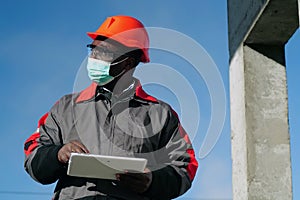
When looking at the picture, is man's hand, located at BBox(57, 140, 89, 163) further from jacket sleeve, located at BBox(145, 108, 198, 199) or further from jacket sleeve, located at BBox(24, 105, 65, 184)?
jacket sleeve, located at BBox(145, 108, 198, 199)

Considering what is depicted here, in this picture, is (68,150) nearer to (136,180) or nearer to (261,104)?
(136,180)

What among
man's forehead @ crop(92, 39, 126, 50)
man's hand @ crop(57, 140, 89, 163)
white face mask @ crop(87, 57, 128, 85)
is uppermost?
man's forehead @ crop(92, 39, 126, 50)

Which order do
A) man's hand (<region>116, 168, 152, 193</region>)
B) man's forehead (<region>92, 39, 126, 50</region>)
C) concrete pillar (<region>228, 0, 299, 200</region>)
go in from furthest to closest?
concrete pillar (<region>228, 0, 299, 200</region>), man's forehead (<region>92, 39, 126, 50</region>), man's hand (<region>116, 168, 152, 193</region>)

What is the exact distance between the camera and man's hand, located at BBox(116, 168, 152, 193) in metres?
2.99

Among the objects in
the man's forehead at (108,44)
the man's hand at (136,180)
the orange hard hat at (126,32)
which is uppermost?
the orange hard hat at (126,32)

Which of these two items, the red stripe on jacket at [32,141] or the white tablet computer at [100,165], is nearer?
the white tablet computer at [100,165]

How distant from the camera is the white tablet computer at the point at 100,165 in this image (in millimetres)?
2861

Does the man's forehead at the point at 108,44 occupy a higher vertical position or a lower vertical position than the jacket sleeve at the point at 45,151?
higher

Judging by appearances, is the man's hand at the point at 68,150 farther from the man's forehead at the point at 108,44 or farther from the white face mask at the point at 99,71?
the man's forehead at the point at 108,44

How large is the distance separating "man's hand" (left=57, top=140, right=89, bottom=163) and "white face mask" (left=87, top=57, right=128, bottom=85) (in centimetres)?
43

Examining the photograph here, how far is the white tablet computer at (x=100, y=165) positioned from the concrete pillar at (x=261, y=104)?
4.92 feet

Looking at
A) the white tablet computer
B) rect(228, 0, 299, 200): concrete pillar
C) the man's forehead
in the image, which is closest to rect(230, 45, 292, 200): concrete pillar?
rect(228, 0, 299, 200): concrete pillar

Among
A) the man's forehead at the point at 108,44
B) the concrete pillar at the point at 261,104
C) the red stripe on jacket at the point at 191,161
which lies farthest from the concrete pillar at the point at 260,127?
the man's forehead at the point at 108,44

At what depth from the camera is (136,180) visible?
302 cm
